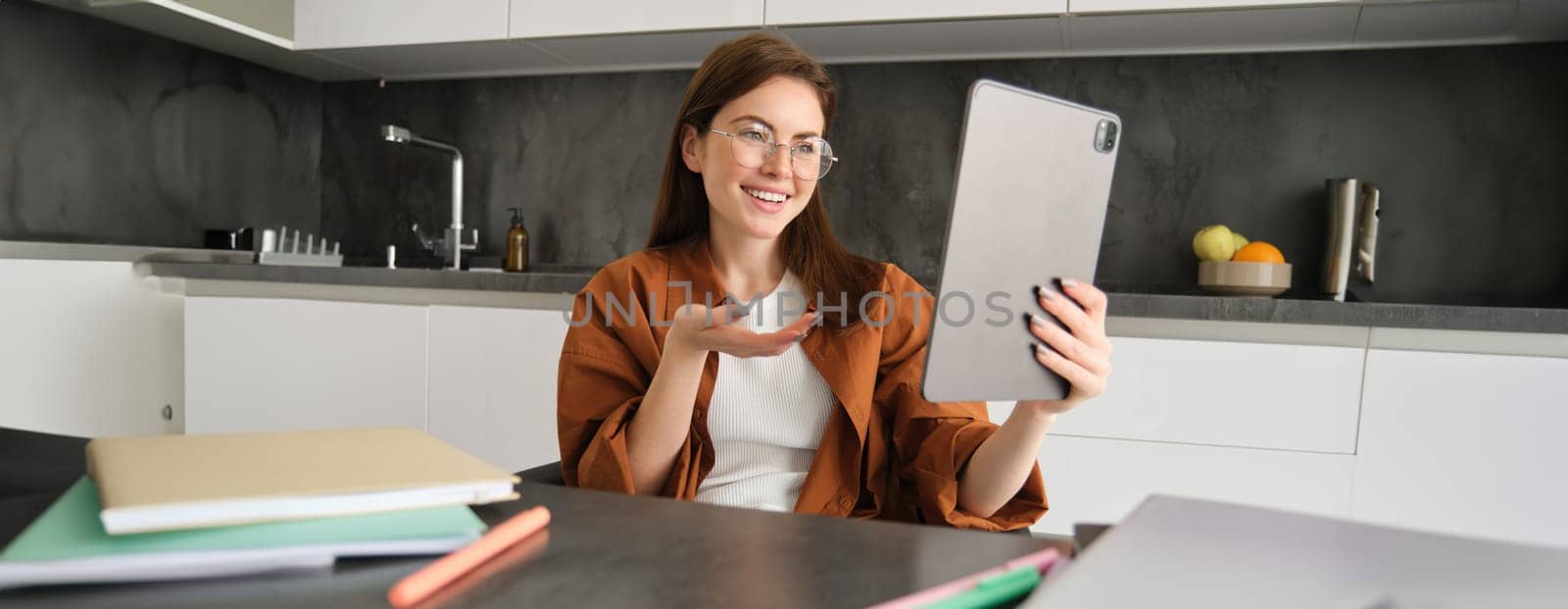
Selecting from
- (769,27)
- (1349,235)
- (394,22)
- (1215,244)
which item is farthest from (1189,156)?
(394,22)

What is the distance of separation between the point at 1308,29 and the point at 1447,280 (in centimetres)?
64

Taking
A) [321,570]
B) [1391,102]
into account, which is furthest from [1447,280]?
[321,570]

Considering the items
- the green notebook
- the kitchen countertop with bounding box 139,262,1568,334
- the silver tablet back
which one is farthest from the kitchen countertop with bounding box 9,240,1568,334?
the green notebook

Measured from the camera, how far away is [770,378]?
118 centimetres

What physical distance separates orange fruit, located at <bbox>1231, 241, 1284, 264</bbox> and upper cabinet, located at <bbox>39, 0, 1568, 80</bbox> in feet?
1.52

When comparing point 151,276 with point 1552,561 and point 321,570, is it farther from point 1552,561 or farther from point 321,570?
point 1552,561

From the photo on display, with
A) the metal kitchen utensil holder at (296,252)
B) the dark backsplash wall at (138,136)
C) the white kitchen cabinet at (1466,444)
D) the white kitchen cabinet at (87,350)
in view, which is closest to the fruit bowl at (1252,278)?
the white kitchen cabinet at (1466,444)

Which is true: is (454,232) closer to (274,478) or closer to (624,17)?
(624,17)

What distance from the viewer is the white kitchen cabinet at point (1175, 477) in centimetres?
176

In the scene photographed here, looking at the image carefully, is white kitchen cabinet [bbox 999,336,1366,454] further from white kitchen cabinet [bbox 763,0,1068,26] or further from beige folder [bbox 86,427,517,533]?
beige folder [bbox 86,427,517,533]

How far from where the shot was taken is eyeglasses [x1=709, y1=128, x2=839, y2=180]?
1163 mm

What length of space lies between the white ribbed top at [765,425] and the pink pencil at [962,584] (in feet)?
2.17

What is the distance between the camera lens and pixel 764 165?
1163 millimetres

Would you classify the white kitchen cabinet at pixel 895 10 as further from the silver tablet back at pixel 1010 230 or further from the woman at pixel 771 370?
the silver tablet back at pixel 1010 230
